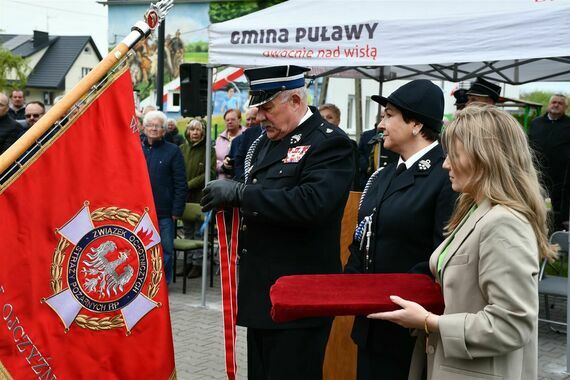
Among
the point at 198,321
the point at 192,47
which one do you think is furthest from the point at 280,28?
the point at 192,47

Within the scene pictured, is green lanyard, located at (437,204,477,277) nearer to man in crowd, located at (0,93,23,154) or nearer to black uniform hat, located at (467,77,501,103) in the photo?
black uniform hat, located at (467,77,501,103)

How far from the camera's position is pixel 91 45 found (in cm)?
6506

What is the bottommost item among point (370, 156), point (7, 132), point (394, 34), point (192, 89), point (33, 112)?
point (370, 156)

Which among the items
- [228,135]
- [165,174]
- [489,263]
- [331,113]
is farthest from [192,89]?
[489,263]

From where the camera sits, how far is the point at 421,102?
9.37 feet

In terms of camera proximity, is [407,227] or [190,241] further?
[190,241]

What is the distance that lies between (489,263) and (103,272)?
1.66 m

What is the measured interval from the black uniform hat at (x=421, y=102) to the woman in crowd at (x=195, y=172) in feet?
19.6

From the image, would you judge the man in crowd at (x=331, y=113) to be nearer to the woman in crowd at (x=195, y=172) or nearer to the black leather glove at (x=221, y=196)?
the woman in crowd at (x=195, y=172)

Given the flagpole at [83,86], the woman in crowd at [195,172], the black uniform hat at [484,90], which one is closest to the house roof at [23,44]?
the woman in crowd at [195,172]

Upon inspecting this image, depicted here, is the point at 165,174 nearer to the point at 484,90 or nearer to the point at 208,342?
Result: the point at 208,342

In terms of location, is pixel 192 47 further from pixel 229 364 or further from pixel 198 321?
pixel 229 364

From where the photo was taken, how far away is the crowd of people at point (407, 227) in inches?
79.7

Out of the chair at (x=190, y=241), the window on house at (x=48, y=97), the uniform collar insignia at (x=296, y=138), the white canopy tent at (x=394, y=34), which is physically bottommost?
the chair at (x=190, y=241)
